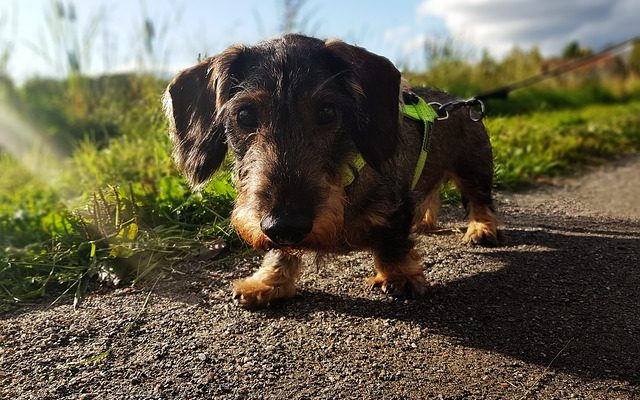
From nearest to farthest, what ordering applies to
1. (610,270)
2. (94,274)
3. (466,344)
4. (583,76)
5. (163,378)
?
(163,378), (466,344), (610,270), (94,274), (583,76)

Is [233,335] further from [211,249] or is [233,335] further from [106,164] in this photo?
[106,164]

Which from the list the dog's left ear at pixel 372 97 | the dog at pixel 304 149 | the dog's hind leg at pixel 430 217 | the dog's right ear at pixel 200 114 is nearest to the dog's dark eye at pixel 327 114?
the dog at pixel 304 149

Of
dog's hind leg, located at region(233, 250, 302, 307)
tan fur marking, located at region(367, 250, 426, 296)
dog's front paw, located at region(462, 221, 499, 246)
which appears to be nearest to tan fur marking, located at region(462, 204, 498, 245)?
dog's front paw, located at region(462, 221, 499, 246)

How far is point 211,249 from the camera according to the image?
12.0 feet

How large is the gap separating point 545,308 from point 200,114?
1.88 m

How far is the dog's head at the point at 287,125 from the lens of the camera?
2.28m

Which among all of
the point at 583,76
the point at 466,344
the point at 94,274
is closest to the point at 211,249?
the point at 94,274

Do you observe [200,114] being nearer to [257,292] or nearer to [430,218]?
[257,292]

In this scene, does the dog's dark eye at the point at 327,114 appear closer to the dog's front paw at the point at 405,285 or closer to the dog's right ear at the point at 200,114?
the dog's right ear at the point at 200,114

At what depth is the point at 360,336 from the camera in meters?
2.60

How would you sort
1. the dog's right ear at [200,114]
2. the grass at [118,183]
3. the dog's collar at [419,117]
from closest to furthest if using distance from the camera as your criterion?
the dog's right ear at [200,114], the dog's collar at [419,117], the grass at [118,183]

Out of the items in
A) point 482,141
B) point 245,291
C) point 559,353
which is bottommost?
point 559,353

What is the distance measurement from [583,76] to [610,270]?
49.9 feet

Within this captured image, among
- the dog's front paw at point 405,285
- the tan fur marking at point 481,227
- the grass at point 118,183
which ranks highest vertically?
the grass at point 118,183
